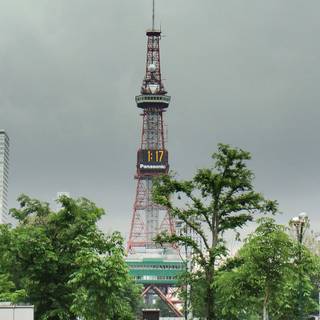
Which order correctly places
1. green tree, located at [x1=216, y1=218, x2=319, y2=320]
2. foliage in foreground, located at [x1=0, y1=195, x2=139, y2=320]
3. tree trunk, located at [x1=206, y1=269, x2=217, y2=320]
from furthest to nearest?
foliage in foreground, located at [x1=0, y1=195, x2=139, y2=320] < tree trunk, located at [x1=206, y1=269, x2=217, y2=320] < green tree, located at [x1=216, y1=218, x2=319, y2=320]

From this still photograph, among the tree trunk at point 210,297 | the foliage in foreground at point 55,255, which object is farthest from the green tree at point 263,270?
the foliage in foreground at point 55,255

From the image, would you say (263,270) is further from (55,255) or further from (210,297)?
(55,255)

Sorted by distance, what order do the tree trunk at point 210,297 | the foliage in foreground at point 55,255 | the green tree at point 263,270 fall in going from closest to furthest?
the green tree at point 263,270, the tree trunk at point 210,297, the foliage in foreground at point 55,255

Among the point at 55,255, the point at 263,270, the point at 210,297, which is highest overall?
the point at 55,255

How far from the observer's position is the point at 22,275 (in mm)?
68062

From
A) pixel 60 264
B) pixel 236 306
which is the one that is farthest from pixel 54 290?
pixel 236 306

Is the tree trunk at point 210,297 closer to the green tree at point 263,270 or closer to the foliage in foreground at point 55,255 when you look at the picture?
the green tree at point 263,270

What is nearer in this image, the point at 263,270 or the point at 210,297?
the point at 263,270

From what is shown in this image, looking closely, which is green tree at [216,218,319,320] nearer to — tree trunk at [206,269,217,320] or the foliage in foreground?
tree trunk at [206,269,217,320]

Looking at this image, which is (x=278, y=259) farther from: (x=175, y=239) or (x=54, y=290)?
(x=54, y=290)

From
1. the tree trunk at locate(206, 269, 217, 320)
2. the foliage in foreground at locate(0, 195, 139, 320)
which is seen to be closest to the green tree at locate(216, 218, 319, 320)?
the tree trunk at locate(206, 269, 217, 320)

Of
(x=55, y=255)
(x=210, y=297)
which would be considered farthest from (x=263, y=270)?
(x=55, y=255)

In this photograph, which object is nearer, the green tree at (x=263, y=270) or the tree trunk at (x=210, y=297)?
the green tree at (x=263, y=270)

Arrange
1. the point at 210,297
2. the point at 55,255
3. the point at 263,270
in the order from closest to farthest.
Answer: the point at 263,270, the point at 210,297, the point at 55,255
